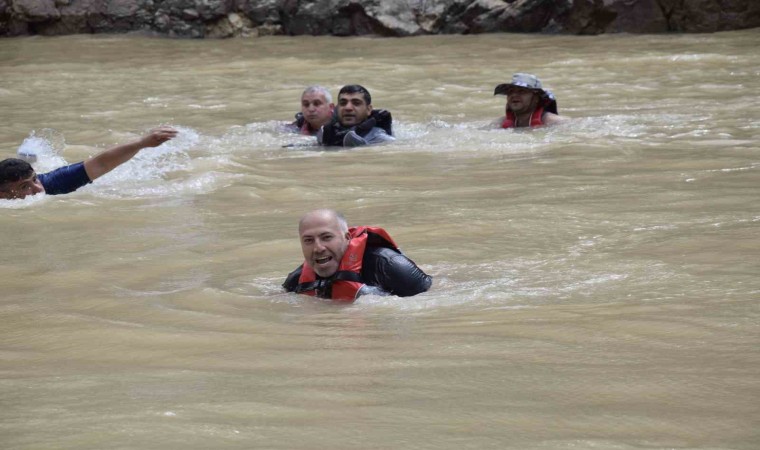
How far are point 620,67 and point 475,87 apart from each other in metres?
2.34

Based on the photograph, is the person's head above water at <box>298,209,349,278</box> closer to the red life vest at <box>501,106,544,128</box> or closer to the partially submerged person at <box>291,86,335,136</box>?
the red life vest at <box>501,106,544,128</box>

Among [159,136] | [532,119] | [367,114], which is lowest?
[532,119]

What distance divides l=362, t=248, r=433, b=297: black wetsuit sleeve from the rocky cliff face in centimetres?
1534

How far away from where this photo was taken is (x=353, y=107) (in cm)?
1154

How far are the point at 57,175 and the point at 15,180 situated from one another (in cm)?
40

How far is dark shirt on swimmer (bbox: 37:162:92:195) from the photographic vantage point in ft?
28.3

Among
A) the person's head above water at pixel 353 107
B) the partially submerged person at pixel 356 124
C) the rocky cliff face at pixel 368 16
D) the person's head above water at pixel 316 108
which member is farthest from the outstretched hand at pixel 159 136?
the rocky cliff face at pixel 368 16

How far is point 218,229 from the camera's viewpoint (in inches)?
301

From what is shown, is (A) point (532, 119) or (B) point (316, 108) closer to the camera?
(A) point (532, 119)

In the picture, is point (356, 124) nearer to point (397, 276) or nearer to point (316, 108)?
point (316, 108)

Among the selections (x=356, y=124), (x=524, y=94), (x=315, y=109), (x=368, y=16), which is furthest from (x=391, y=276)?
(x=368, y=16)

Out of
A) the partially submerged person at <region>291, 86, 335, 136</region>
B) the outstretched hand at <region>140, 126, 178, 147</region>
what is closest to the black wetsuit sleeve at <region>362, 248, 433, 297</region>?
the outstretched hand at <region>140, 126, 178, 147</region>

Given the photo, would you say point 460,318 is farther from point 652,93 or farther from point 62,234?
point 652,93

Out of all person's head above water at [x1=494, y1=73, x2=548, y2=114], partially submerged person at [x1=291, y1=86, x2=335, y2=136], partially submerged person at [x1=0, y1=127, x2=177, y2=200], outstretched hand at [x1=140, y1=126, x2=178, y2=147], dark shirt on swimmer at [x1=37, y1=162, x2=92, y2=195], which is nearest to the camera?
outstretched hand at [x1=140, y1=126, x2=178, y2=147]
